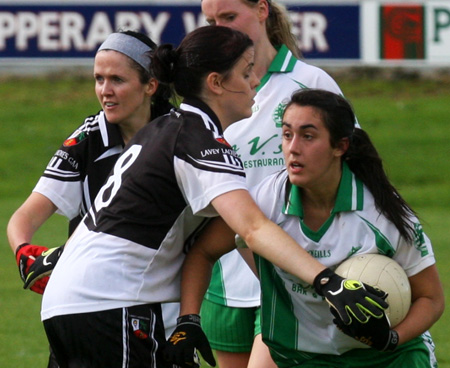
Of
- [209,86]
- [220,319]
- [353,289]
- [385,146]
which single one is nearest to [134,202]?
[209,86]

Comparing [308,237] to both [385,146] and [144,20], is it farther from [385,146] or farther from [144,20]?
[144,20]

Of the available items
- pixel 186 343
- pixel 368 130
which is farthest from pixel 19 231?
pixel 368 130

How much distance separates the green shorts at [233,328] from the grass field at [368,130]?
3.94m

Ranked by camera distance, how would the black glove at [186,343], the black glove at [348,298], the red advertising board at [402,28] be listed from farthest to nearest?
the red advertising board at [402,28], the black glove at [186,343], the black glove at [348,298]

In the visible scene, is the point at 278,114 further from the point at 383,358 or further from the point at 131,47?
the point at 383,358

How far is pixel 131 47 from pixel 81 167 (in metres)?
0.53

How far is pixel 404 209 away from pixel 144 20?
586 inches

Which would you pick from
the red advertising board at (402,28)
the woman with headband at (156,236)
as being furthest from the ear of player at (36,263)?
the red advertising board at (402,28)

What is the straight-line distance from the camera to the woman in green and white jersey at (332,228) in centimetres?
380

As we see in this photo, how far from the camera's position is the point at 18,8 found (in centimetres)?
1831

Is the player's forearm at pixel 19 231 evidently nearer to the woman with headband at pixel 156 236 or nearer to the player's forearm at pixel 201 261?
the woman with headband at pixel 156 236

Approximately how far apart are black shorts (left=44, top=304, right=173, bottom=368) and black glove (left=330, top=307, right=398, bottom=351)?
62 centimetres

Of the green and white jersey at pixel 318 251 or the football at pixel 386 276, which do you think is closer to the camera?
the football at pixel 386 276

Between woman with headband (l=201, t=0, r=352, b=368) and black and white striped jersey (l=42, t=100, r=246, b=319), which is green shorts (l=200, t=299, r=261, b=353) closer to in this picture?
woman with headband (l=201, t=0, r=352, b=368)
